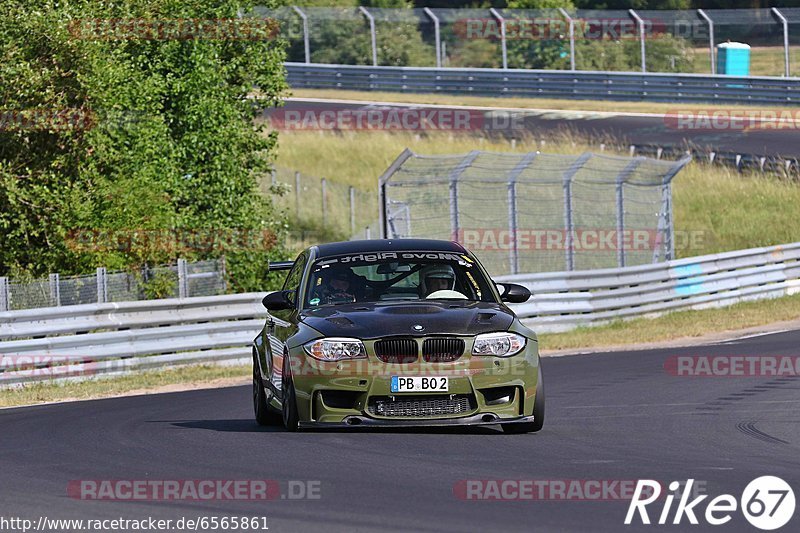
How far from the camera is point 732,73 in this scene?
47.3 m

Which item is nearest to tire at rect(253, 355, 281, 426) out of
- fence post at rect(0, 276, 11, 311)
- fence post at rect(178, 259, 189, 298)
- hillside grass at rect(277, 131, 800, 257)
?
fence post at rect(0, 276, 11, 311)

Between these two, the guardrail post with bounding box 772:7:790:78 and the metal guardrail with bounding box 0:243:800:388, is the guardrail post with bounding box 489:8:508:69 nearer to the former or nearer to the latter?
the guardrail post with bounding box 772:7:790:78

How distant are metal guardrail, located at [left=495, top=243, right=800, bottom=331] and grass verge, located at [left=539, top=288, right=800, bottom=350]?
0.72 ft

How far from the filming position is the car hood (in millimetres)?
10328

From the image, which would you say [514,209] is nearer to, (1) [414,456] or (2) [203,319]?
(2) [203,319]

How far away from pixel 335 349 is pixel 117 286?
10810 millimetres

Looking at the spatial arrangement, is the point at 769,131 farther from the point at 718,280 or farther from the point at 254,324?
the point at 254,324

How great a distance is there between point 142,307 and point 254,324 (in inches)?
72.2

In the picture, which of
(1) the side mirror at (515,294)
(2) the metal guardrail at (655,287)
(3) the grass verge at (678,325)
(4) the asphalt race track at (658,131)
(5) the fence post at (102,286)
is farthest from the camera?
(4) the asphalt race track at (658,131)

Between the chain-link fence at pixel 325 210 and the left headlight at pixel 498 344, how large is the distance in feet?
79.9

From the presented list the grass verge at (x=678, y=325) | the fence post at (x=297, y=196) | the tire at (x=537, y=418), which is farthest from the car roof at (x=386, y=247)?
the fence post at (x=297, y=196)

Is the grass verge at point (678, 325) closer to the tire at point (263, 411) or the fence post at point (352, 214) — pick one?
the tire at point (263, 411)

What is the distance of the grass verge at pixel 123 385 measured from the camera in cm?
1689

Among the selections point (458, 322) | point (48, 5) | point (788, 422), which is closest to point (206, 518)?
point (458, 322)
